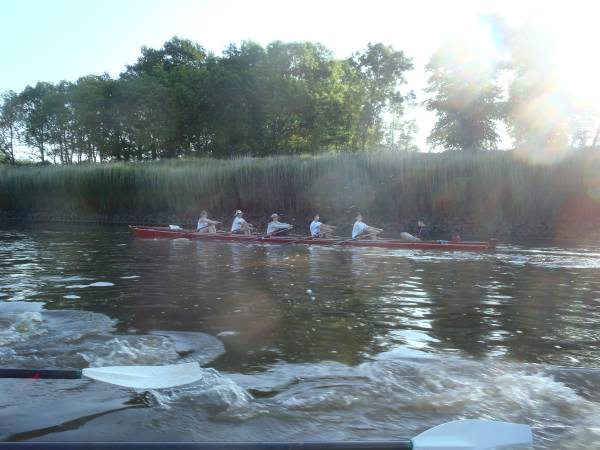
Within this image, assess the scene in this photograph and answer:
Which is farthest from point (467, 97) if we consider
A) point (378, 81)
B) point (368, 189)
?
point (368, 189)

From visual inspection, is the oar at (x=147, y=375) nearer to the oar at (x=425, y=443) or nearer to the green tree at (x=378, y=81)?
the oar at (x=425, y=443)

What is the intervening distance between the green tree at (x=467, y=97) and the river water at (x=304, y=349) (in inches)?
1379

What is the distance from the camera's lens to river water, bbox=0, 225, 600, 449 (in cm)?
482

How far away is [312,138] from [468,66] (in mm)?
14609

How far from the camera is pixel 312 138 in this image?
4688 cm

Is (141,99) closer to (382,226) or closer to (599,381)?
(382,226)

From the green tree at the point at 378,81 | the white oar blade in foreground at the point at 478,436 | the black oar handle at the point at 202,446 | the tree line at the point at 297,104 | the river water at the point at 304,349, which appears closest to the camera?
the black oar handle at the point at 202,446

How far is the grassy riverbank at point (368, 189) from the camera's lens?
26.0 meters

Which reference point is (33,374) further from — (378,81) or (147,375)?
(378,81)

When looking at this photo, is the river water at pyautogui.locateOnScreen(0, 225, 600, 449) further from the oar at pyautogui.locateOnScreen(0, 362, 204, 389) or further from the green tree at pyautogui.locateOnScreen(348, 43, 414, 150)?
the green tree at pyautogui.locateOnScreen(348, 43, 414, 150)

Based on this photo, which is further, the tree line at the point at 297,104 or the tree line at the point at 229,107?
the tree line at the point at 229,107

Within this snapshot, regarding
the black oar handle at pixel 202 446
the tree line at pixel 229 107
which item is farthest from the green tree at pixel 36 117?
the black oar handle at pixel 202 446

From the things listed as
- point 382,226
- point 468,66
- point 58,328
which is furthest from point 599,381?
point 468,66

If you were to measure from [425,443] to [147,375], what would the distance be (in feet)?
8.78
